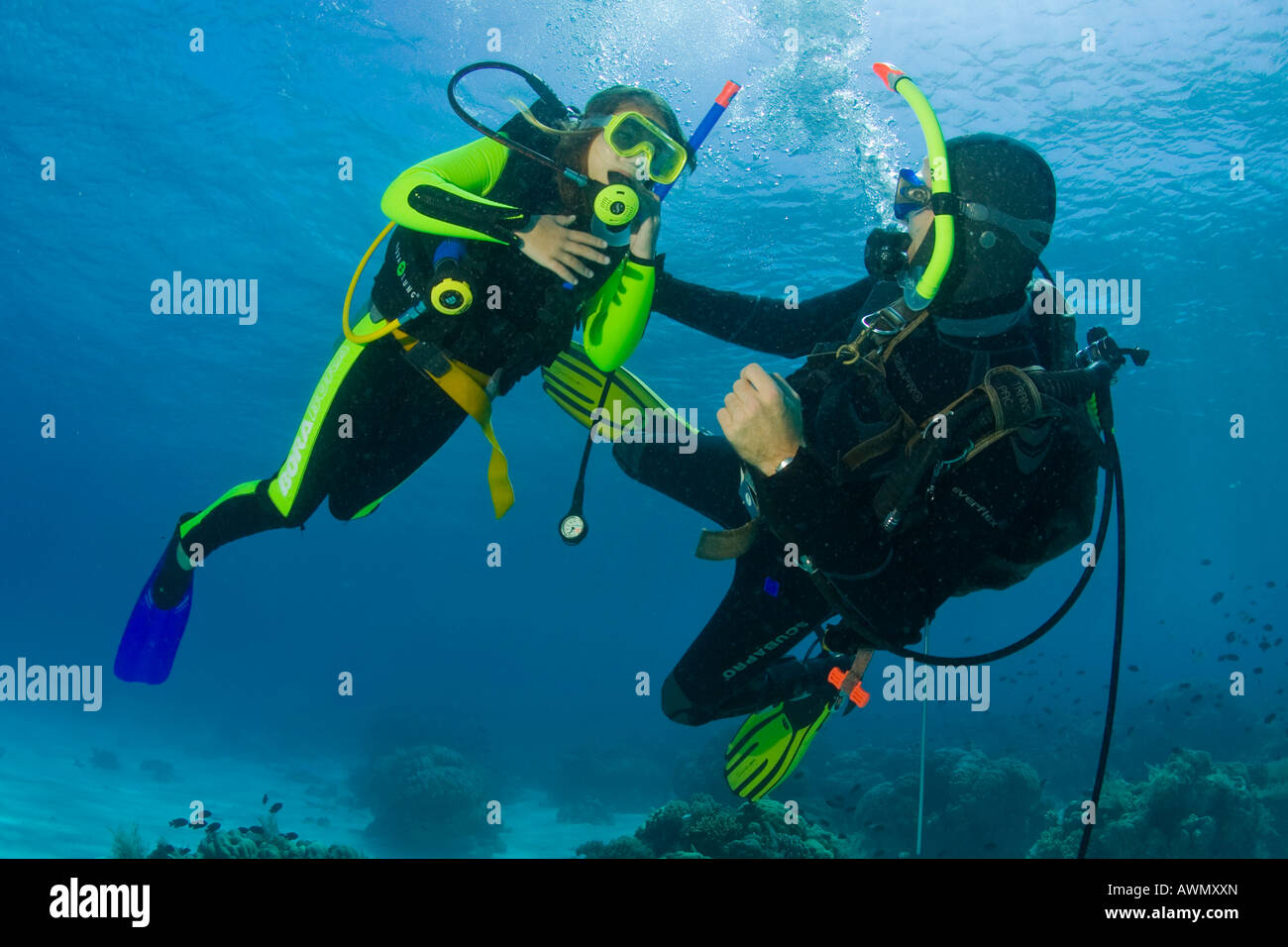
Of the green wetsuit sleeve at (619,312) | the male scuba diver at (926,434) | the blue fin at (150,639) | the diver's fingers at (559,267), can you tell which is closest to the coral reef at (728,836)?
the male scuba diver at (926,434)

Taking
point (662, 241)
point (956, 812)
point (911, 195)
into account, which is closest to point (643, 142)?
point (911, 195)

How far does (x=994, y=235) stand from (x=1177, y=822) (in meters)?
11.0

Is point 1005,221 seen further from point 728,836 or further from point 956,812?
point 956,812

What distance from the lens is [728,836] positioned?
7.22 meters

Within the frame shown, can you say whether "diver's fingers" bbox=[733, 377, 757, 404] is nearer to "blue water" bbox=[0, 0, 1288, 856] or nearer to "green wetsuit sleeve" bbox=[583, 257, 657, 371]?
"green wetsuit sleeve" bbox=[583, 257, 657, 371]

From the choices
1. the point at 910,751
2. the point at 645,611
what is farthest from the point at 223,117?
the point at 645,611

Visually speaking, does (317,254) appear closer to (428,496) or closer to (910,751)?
(910,751)

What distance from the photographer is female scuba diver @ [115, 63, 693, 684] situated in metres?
3.40

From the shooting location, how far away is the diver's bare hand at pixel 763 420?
2.43m

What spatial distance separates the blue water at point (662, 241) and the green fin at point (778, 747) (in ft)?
36.7

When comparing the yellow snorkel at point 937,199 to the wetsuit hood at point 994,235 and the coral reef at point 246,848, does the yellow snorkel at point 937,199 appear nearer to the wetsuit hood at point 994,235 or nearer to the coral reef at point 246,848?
the wetsuit hood at point 994,235

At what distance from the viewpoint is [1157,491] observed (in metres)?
43.0
